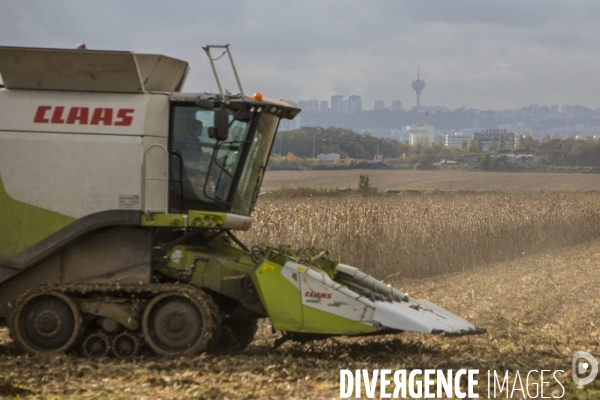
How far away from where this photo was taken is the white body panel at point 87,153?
8727mm

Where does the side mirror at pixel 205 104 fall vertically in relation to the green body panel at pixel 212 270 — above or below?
above

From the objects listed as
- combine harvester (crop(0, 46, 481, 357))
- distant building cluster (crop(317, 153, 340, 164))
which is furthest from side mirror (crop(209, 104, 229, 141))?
distant building cluster (crop(317, 153, 340, 164))

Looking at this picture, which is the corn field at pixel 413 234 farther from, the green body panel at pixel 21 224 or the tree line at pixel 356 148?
the tree line at pixel 356 148

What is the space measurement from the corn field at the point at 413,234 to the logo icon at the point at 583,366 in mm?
6592

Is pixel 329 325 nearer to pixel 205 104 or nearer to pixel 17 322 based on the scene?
pixel 205 104

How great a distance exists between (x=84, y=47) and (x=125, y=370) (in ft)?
12.0

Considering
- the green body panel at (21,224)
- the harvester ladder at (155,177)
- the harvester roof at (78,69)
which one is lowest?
the green body panel at (21,224)

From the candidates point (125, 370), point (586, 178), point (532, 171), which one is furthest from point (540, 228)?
point (532, 171)

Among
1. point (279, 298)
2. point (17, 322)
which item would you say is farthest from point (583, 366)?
point (17, 322)

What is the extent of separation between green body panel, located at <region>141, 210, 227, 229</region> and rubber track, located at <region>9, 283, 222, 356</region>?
671 mm

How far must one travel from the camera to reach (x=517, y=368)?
7938 millimetres

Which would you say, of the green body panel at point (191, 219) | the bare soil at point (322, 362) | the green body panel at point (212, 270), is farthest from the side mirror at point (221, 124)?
the bare soil at point (322, 362)

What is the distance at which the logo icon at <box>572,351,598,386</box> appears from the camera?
731 centimetres

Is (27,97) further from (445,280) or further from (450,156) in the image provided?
(450,156)
